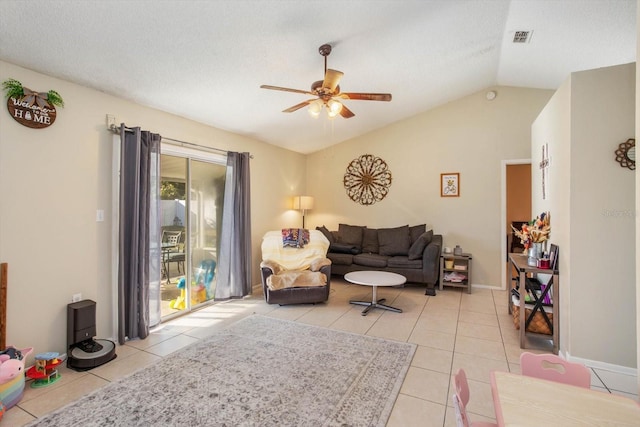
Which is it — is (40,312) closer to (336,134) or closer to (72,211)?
(72,211)

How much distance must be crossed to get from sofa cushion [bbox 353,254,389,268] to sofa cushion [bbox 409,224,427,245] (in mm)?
618

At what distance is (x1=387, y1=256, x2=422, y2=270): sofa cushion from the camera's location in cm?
486

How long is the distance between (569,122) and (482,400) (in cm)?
233

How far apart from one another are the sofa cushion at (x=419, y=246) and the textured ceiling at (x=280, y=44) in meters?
2.30

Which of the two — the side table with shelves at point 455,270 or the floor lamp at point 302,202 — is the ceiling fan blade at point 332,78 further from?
the side table with shelves at point 455,270

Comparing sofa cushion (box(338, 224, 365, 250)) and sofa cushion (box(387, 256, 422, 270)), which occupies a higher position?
sofa cushion (box(338, 224, 365, 250))

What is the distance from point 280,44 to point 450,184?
3.83 meters

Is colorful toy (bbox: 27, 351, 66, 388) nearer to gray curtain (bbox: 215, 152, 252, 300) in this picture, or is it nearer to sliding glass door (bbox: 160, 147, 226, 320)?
sliding glass door (bbox: 160, 147, 226, 320)

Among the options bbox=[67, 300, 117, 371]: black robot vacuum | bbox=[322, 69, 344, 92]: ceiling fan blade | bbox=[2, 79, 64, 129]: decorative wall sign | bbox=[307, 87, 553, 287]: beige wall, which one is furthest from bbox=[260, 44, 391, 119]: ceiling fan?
bbox=[307, 87, 553, 287]: beige wall

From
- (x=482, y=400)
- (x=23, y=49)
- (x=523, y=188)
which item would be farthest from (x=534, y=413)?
(x=523, y=188)

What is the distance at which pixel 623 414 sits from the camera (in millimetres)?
1000

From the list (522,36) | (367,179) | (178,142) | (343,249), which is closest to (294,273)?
(343,249)

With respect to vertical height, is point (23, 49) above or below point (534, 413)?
above

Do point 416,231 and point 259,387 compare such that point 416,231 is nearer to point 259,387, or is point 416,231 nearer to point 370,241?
point 370,241
